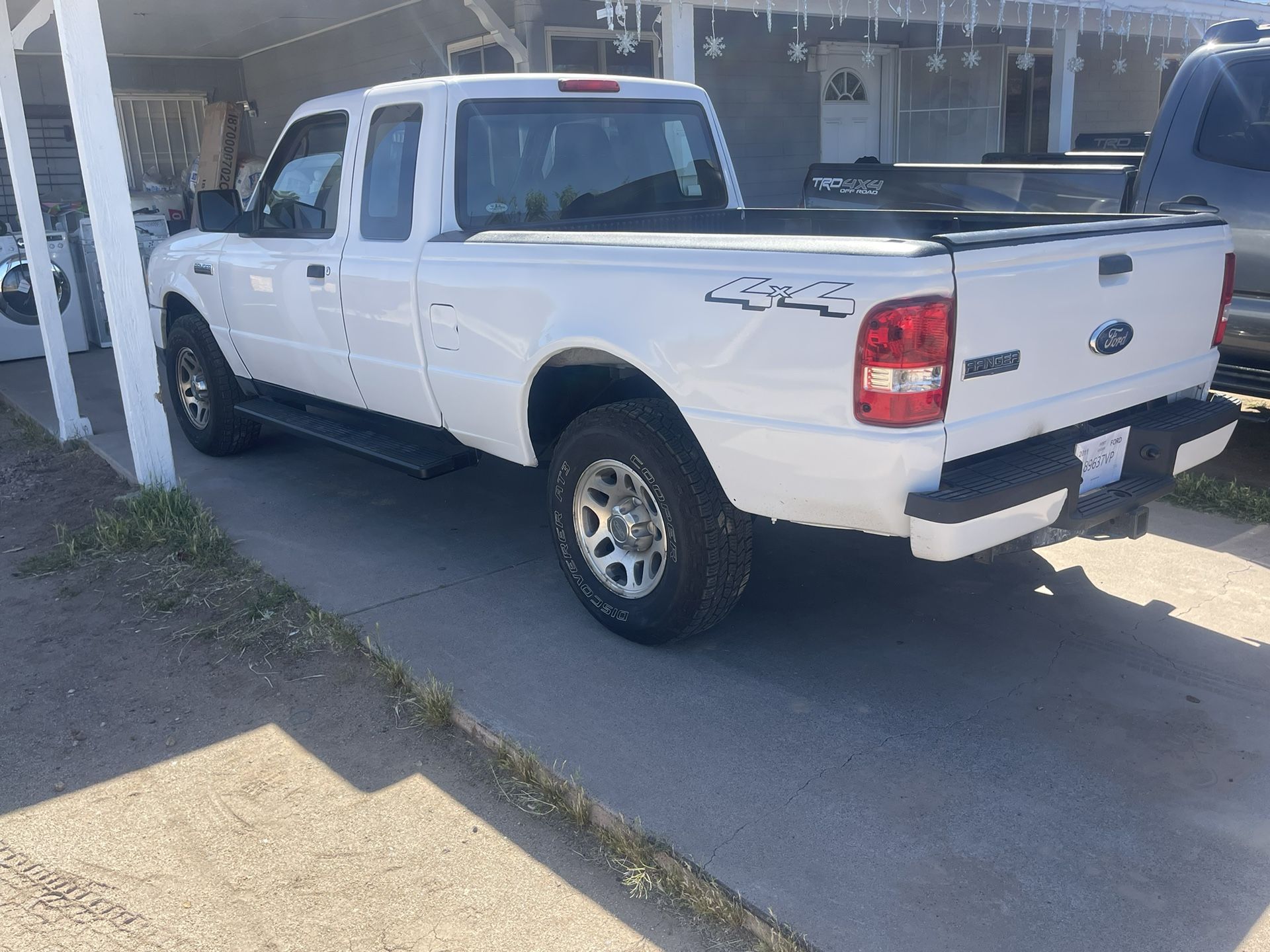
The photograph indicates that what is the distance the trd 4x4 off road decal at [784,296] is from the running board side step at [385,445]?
1837 millimetres

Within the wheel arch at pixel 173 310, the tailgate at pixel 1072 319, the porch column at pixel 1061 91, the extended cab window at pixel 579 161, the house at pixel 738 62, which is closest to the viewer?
the tailgate at pixel 1072 319

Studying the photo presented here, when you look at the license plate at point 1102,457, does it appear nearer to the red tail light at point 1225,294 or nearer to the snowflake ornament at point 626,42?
the red tail light at point 1225,294

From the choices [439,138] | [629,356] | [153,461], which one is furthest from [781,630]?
[153,461]

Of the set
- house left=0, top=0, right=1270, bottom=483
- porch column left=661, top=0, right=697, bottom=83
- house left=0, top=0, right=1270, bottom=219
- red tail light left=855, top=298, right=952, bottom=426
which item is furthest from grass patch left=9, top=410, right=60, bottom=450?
red tail light left=855, top=298, right=952, bottom=426

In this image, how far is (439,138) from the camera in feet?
15.2

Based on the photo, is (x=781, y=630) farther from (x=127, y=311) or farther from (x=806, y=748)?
(x=127, y=311)

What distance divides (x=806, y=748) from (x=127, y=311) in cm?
413

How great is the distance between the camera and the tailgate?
10.3 ft

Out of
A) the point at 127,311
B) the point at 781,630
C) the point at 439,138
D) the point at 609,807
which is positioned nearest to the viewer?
the point at 609,807

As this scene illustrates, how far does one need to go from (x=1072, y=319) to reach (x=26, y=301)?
388 inches

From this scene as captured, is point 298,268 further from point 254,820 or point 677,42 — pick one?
point 677,42

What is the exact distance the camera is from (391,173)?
494 cm

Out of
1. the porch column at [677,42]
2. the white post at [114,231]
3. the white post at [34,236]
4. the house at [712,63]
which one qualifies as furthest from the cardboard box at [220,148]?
the white post at [114,231]

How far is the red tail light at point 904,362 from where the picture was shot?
3.02 m
